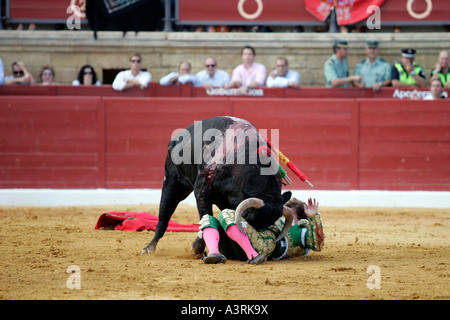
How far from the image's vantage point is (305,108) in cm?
920

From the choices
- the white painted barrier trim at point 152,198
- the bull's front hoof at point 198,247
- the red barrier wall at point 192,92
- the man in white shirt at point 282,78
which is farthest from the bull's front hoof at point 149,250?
the man in white shirt at point 282,78

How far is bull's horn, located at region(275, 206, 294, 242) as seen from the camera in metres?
4.78

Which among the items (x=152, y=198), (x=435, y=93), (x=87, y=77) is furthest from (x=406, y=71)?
(x=87, y=77)

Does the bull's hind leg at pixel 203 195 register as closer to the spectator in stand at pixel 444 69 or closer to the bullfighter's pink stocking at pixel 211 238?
the bullfighter's pink stocking at pixel 211 238

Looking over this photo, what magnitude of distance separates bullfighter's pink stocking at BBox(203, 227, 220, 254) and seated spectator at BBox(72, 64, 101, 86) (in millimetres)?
5566

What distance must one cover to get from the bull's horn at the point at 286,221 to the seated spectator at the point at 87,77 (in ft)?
18.4

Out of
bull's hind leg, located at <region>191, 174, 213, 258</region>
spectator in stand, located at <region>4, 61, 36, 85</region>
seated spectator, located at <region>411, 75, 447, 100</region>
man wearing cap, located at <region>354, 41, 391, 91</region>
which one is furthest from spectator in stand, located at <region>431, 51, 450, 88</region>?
bull's hind leg, located at <region>191, 174, 213, 258</region>

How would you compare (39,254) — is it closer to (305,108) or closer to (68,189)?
(68,189)

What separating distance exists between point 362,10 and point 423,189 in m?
3.09

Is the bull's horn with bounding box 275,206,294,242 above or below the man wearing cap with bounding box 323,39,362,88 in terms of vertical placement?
below

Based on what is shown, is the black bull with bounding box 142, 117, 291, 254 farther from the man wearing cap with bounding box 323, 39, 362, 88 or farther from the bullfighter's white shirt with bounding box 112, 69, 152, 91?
the man wearing cap with bounding box 323, 39, 362, 88

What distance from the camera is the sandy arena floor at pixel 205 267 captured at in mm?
3930

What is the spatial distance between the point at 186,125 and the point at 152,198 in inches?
39.1

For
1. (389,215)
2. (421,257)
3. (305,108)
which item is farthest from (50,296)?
(305,108)
